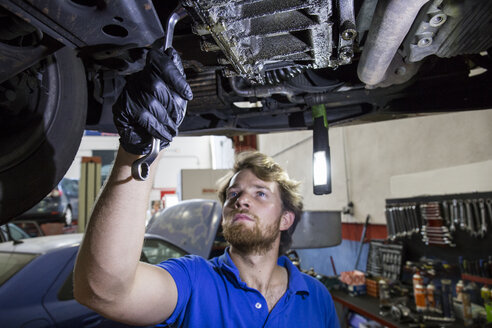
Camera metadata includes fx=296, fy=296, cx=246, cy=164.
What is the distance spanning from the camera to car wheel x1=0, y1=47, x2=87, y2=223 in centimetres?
91

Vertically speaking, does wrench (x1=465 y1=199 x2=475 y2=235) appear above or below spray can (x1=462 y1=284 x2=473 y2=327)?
above

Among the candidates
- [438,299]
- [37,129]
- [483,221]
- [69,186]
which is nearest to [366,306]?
[438,299]

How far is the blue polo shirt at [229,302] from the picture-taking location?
117 centimetres

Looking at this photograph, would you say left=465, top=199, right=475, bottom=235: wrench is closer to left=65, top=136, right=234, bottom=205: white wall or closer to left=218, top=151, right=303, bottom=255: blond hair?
left=218, top=151, right=303, bottom=255: blond hair

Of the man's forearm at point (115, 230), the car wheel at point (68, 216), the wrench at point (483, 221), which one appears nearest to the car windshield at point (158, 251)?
the man's forearm at point (115, 230)

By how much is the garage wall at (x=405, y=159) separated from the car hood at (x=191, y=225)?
1861 millimetres

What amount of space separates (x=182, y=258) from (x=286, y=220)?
634 mm

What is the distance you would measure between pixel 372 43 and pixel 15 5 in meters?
0.87

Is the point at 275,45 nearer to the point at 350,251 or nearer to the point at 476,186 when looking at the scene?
the point at 476,186

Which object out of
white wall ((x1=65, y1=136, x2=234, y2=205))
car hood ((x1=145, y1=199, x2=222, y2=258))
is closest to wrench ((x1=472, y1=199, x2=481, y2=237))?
car hood ((x1=145, y1=199, x2=222, y2=258))

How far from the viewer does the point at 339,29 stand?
742mm

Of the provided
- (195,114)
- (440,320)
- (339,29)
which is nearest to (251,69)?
(339,29)

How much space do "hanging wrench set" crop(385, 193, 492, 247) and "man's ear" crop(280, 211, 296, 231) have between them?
1.32 metres

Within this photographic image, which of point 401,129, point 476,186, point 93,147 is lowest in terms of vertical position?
point 476,186
